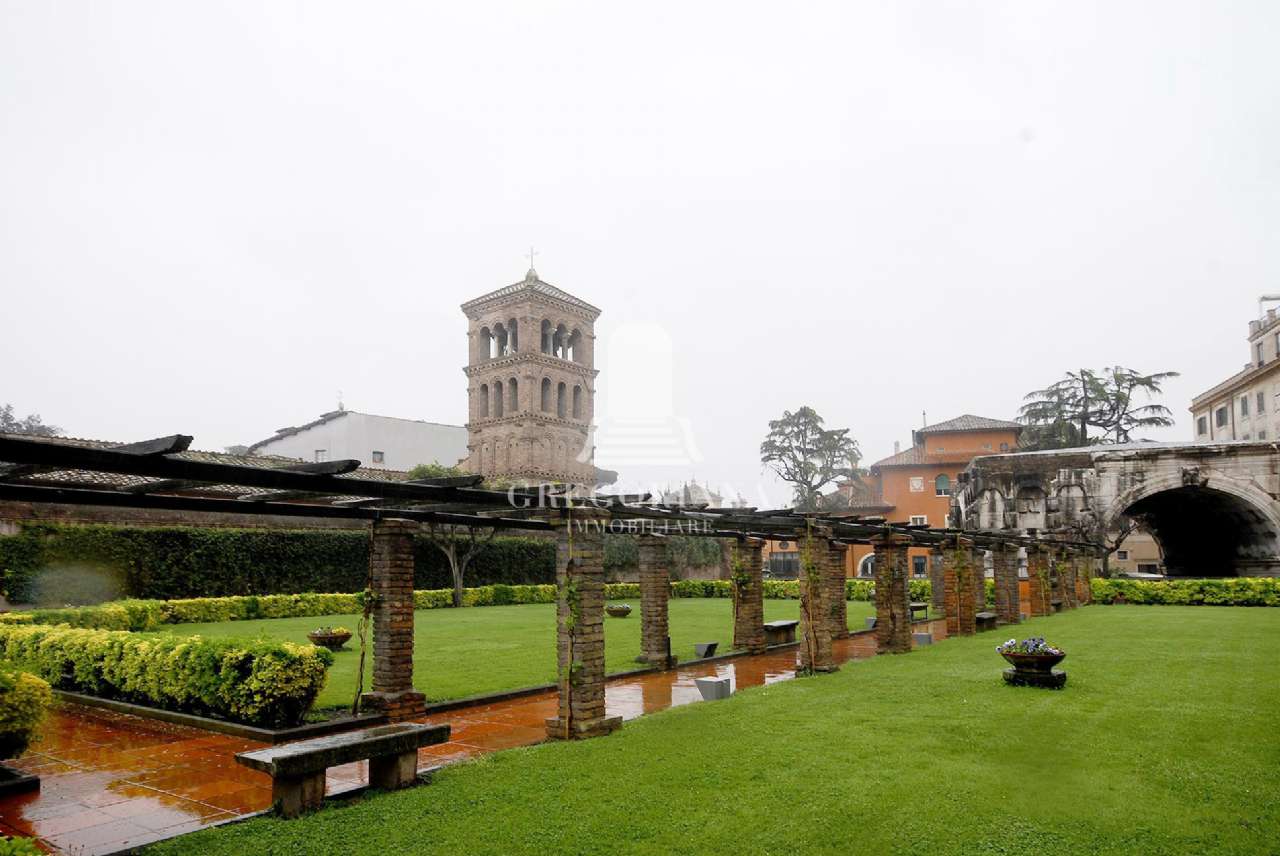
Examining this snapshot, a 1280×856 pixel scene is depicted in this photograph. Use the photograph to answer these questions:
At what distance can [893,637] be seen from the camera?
15477 millimetres

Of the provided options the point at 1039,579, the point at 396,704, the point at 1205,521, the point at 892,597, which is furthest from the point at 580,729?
the point at 1205,521

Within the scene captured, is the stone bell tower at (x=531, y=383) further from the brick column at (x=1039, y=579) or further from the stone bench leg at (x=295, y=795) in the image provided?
the stone bench leg at (x=295, y=795)

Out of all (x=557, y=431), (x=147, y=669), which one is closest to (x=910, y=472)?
(x=557, y=431)

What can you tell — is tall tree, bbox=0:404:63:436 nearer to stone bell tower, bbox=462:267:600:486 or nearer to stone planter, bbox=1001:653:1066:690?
stone bell tower, bbox=462:267:600:486

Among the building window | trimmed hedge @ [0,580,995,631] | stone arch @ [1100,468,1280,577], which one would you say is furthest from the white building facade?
stone arch @ [1100,468,1280,577]

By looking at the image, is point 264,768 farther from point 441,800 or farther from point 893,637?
point 893,637

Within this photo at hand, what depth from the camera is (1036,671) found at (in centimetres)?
1072

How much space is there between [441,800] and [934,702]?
6.18 metres

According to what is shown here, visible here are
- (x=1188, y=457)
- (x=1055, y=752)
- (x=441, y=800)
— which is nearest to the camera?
(x=441, y=800)

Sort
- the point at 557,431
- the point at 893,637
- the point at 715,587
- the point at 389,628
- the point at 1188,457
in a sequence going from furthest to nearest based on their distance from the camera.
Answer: the point at 557,431 < the point at 715,587 < the point at 1188,457 < the point at 893,637 < the point at 389,628

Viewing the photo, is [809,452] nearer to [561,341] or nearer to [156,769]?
[561,341]

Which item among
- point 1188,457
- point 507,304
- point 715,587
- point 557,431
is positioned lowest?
point 715,587

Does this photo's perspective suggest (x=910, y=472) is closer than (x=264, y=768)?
No

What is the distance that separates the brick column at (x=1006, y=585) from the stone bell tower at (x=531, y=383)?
2915cm
